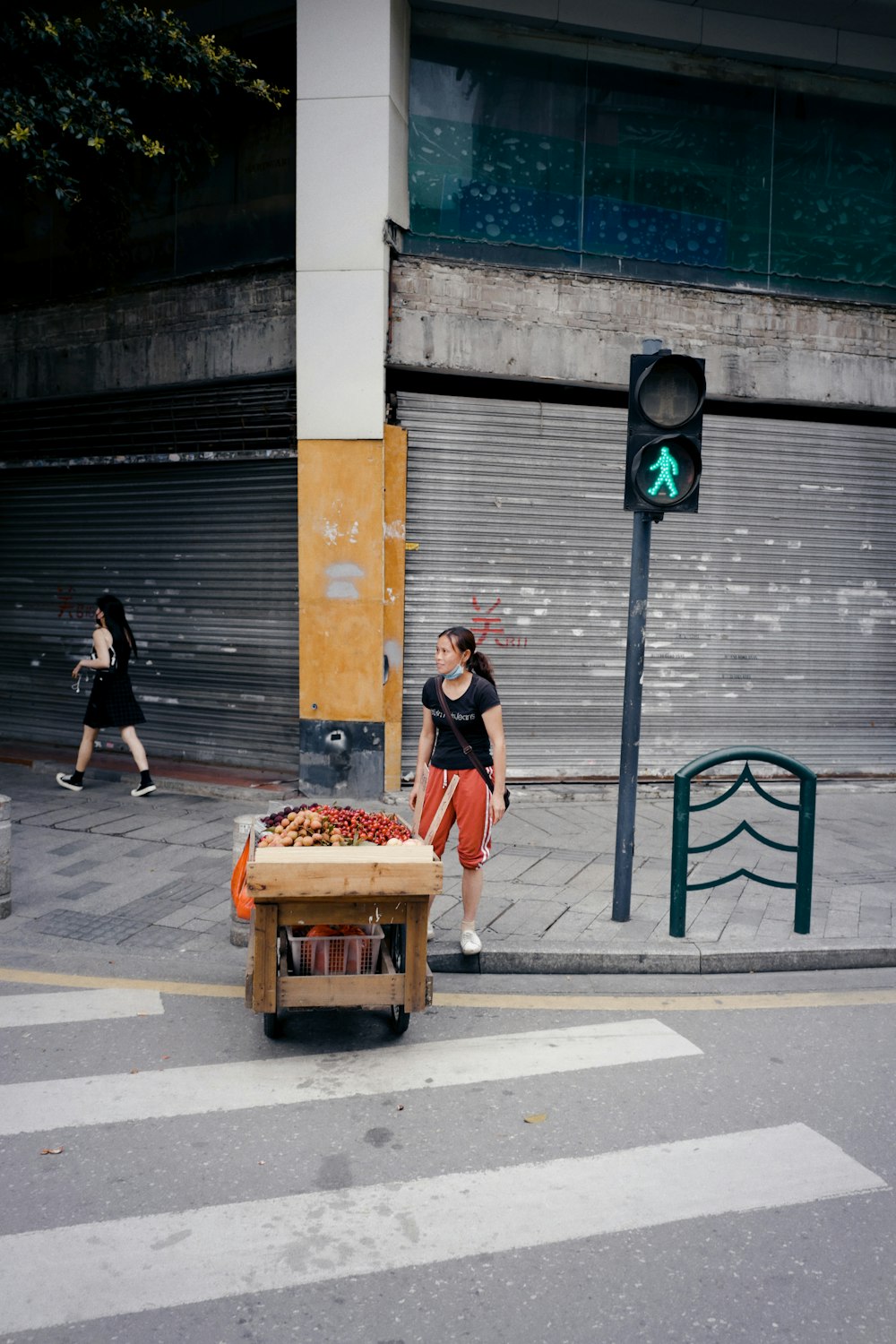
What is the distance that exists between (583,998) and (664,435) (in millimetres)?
3040

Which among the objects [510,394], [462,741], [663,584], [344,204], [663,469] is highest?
[344,204]

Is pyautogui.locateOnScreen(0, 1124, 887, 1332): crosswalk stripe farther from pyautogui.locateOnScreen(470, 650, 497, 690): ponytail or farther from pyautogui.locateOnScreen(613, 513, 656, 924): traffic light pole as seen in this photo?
pyautogui.locateOnScreen(470, 650, 497, 690): ponytail

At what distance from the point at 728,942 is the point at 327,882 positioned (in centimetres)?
260

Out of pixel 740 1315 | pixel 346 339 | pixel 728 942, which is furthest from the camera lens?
pixel 346 339

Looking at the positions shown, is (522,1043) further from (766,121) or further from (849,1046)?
Result: (766,121)

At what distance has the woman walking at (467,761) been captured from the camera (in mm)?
5242

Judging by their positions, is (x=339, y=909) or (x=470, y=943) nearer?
(x=339, y=909)

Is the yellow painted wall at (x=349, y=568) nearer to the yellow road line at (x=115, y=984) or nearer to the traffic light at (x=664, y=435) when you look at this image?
the traffic light at (x=664, y=435)

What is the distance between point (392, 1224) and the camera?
3.12m

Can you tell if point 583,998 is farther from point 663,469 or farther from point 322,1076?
point 663,469

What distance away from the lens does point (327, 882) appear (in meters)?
4.05

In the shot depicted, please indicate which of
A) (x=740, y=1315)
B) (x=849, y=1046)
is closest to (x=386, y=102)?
(x=849, y=1046)

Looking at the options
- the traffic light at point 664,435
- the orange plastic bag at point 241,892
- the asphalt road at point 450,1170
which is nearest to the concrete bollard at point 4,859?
the asphalt road at point 450,1170

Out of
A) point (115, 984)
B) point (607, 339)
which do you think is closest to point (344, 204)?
point (607, 339)
